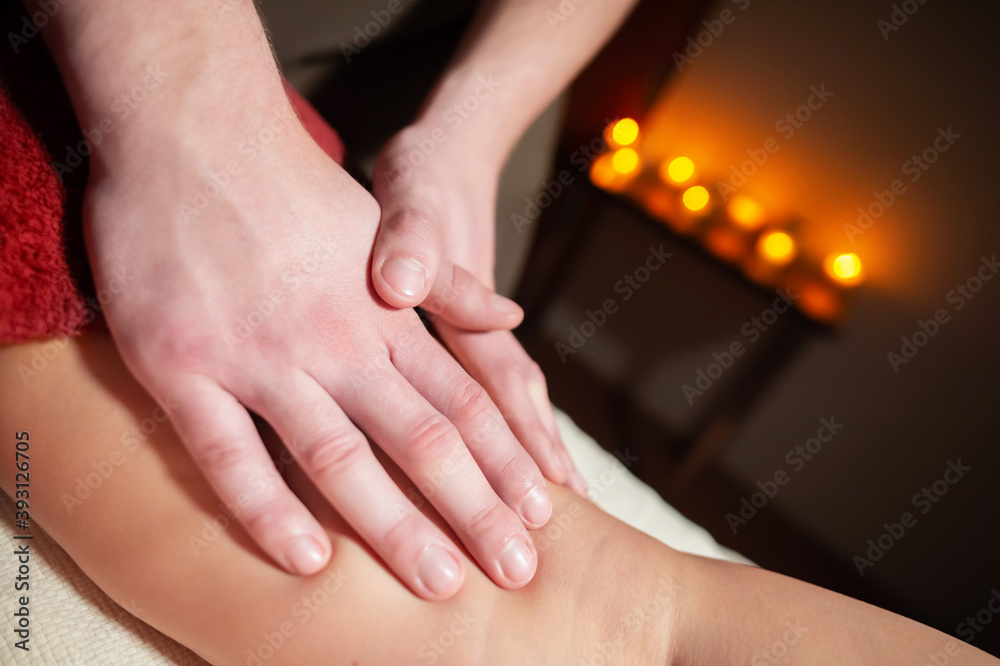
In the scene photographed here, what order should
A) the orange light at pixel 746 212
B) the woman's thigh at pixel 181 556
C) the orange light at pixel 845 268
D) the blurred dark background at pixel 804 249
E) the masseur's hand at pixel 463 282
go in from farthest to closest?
the orange light at pixel 746 212 < the orange light at pixel 845 268 < the blurred dark background at pixel 804 249 < the masseur's hand at pixel 463 282 < the woman's thigh at pixel 181 556

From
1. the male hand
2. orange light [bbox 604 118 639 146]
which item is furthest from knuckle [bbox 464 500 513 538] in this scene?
orange light [bbox 604 118 639 146]

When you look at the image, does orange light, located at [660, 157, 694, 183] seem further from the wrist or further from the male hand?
the male hand

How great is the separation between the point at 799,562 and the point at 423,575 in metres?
1.40

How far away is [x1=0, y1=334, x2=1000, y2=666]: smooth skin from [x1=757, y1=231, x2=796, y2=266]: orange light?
1.13 metres

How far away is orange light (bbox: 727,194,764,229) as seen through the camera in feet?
5.11

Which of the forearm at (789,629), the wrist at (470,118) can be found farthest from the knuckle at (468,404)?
the wrist at (470,118)

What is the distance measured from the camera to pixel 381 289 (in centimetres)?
59

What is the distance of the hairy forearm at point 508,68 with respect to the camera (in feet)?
2.96

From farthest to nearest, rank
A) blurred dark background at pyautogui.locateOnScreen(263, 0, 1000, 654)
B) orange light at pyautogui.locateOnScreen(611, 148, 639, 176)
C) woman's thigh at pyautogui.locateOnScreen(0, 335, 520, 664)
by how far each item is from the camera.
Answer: orange light at pyautogui.locateOnScreen(611, 148, 639, 176) → blurred dark background at pyautogui.locateOnScreen(263, 0, 1000, 654) → woman's thigh at pyautogui.locateOnScreen(0, 335, 520, 664)

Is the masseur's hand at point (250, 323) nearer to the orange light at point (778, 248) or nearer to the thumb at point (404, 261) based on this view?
the thumb at point (404, 261)

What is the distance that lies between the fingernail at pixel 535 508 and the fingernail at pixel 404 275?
23 cm

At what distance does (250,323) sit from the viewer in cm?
55

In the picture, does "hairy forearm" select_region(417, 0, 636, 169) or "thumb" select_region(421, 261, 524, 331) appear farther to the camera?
"hairy forearm" select_region(417, 0, 636, 169)

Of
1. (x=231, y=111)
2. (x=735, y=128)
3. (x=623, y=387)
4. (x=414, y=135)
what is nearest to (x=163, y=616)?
(x=231, y=111)
